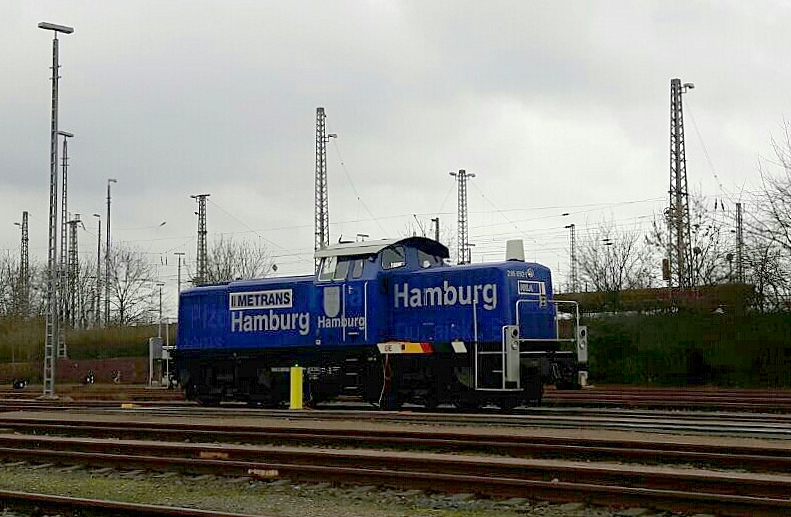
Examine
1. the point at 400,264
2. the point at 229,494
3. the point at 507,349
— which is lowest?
the point at 229,494

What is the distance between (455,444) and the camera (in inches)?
516

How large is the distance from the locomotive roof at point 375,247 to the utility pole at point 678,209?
15448mm

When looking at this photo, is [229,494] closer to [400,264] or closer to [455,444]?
[455,444]

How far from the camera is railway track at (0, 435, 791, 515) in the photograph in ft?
29.6

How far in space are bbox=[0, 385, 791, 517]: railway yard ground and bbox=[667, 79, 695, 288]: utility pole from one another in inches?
645

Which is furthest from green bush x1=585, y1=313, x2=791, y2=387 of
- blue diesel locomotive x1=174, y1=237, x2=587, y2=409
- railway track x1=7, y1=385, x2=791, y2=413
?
blue diesel locomotive x1=174, y1=237, x2=587, y2=409

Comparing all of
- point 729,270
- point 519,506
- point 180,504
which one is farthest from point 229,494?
point 729,270

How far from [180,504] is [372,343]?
10367mm

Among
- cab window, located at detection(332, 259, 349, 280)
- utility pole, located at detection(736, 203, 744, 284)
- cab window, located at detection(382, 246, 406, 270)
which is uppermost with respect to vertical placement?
utility pole, located at detection(736, 203, 744, 284)

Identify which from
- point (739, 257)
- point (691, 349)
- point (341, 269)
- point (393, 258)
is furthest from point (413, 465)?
point (739, 257)

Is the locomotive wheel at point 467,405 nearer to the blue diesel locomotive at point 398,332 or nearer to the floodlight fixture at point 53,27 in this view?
the blue diesel locomotive at point 398,332

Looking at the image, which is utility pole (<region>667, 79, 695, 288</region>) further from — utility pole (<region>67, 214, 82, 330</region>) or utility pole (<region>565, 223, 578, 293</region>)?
utility pole (<region>67, 214, 82, 330</region>)

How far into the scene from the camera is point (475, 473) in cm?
1093

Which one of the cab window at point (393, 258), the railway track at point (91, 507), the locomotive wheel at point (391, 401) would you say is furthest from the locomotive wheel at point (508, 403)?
the railway track at point (91, 507)
